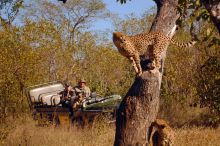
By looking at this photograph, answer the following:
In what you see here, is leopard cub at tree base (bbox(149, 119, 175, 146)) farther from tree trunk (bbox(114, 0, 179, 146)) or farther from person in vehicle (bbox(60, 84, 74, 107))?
person in vehicle (bbox(60, 84, 74, 107))

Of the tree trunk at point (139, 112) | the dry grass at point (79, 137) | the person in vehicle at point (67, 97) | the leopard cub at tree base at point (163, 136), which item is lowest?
the dry grass at point (79, 137)

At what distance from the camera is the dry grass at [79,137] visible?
8.66 m

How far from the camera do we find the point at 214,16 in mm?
3152

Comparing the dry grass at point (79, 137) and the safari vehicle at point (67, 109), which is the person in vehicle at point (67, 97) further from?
the dry grass at point (79, 137)

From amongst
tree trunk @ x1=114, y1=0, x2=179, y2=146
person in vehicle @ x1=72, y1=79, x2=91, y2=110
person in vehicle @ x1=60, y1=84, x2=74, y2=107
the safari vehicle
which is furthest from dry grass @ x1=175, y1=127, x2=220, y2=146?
person in vehicle @ x1=60, y1=84, x2=74, y2=107

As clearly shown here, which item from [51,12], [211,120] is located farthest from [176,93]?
[51,12]

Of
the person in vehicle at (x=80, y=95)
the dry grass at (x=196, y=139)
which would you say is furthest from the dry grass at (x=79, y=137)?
the person in vehicle at (x=80, y=95)

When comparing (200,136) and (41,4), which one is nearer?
(200,136)

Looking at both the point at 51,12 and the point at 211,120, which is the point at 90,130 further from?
the point at 51,12

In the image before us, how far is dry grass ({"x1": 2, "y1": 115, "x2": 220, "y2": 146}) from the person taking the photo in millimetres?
8656

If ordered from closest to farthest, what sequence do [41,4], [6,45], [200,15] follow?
[200,15] < [6,45] < [41,4]

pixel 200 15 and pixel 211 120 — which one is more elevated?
pixel 200 15

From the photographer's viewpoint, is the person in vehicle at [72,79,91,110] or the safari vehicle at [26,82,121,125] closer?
the safari vehicle at [26,82,121,125]

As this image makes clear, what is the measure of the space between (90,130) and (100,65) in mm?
15087
